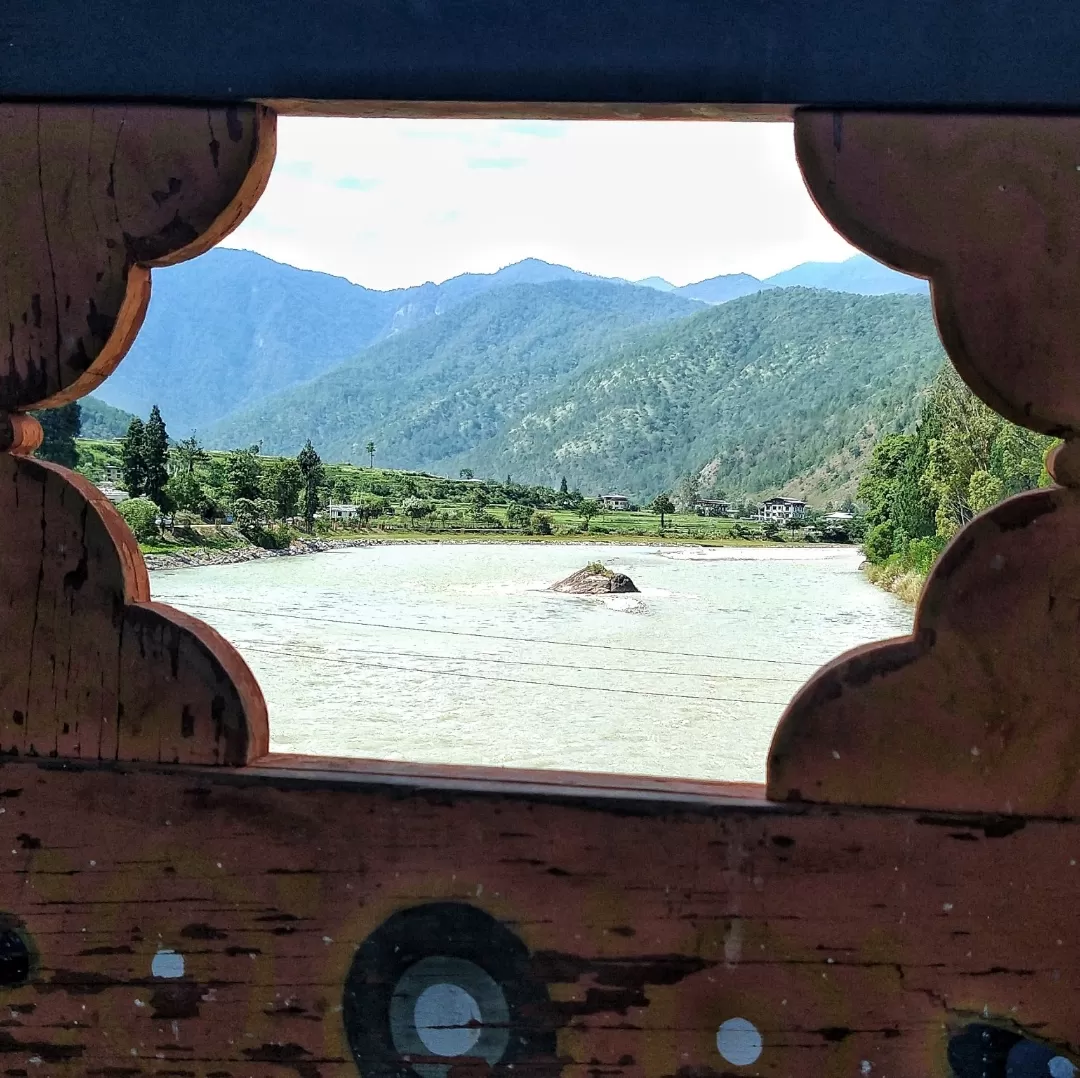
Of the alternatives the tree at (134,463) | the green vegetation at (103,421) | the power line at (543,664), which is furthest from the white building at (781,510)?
the green vegetation at (103,421)

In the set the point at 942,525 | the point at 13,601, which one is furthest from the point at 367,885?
the point at 942,525

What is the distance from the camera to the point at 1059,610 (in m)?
0.52

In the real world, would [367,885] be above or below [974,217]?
below

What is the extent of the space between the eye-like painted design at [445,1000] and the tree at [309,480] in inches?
844

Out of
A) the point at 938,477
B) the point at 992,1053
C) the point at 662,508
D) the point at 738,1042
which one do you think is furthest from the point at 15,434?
the point at 662,508

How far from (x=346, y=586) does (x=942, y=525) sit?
12397 mm

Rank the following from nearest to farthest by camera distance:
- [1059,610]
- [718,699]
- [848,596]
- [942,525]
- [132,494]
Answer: [1059,610]
[718,699]
[942,525]
[132,494]
[848,596]

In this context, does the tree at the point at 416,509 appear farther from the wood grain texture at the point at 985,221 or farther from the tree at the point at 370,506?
the wood grain texture at the point at 985,221

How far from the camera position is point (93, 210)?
575mm

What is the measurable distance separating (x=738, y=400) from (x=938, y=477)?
4505 centimetres

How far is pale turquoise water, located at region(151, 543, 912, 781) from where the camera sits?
11758mm

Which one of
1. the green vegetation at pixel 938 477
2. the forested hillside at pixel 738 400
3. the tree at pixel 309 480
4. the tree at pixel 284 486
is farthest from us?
the forested hillside at pixel 738 400

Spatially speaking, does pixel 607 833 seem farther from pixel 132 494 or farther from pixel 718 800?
pixel 132 494

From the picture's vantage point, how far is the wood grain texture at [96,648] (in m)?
0.57
